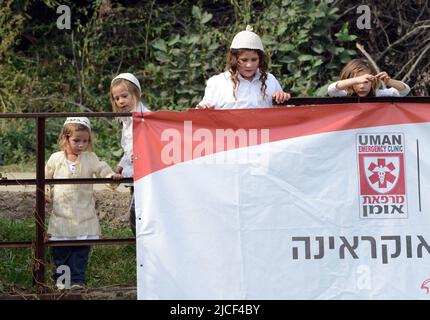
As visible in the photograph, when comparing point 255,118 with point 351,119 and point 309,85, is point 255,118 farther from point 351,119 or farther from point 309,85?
point 309,85

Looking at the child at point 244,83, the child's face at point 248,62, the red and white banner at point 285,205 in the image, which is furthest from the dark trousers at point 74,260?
the child's face at point 248,62

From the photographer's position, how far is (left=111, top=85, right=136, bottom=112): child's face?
7914mm

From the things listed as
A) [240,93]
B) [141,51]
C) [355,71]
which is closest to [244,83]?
[240,93]

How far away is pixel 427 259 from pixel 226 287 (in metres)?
1.35

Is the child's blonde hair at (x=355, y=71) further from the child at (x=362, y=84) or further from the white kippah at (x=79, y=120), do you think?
the white kippah at (x=79, y=120)

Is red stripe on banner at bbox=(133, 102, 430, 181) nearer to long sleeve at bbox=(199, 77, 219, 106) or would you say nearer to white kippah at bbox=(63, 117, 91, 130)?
long sleeve at bbox=(199, 77, 219, 106)

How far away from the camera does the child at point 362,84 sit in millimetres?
7574

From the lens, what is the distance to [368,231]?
7207mm

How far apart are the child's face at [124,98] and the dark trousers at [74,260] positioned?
42.0 inches

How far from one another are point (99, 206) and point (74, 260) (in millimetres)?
2263

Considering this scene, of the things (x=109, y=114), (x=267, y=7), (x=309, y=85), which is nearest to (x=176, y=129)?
(x=109, y=114)

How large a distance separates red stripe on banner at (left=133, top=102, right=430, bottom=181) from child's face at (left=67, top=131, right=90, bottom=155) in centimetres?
71

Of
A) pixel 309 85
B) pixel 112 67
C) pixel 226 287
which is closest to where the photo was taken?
pixel 226 287

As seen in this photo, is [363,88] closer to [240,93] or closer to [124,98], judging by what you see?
[240,93]
